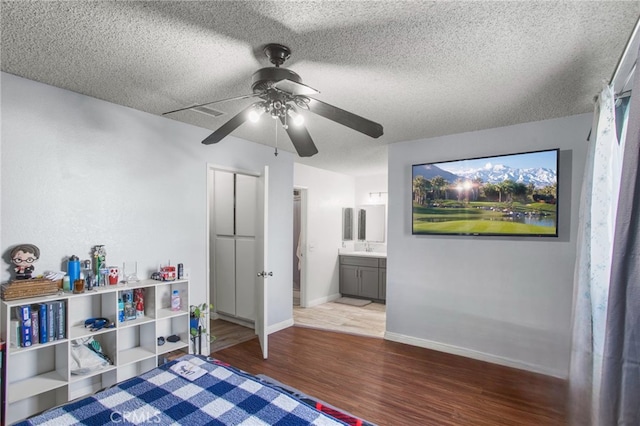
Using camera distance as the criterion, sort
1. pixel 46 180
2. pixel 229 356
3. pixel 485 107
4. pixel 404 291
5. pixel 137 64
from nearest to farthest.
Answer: pixel 137 64
pixel 46 180
pixel 485 107
pixel 229 356
pixel 404 291

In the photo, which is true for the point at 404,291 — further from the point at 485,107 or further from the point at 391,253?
the point at 485,107

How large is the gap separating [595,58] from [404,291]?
281cm

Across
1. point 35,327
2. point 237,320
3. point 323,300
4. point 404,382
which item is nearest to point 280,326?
point 237,320

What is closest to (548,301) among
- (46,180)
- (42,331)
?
(42,331)

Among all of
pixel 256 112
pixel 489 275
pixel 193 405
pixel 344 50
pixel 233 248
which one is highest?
pixel 344 50

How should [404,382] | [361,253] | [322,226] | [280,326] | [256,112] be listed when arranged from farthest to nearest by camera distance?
1. [361,253]
2. [322,226]
3. [280,326]
4. [404,382]
5. [256,112]

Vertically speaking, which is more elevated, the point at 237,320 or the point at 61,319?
the point at 61,319

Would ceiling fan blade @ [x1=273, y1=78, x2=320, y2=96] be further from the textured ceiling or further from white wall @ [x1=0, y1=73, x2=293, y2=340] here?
white wall @ [x1=0, y1=73, x2=293, y2=340]

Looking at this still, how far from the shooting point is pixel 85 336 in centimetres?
236

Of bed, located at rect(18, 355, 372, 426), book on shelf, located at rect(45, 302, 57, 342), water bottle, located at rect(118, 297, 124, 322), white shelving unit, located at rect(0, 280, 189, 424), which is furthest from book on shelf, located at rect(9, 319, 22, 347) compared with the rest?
bed, located at rect(18, 355, 372, 426)

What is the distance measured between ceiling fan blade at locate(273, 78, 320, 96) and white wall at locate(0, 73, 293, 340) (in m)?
1.82

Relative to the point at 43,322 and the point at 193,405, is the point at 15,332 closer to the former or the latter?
the point at 43,322

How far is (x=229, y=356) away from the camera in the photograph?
11.5 ft

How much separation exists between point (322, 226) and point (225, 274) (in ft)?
6.17
